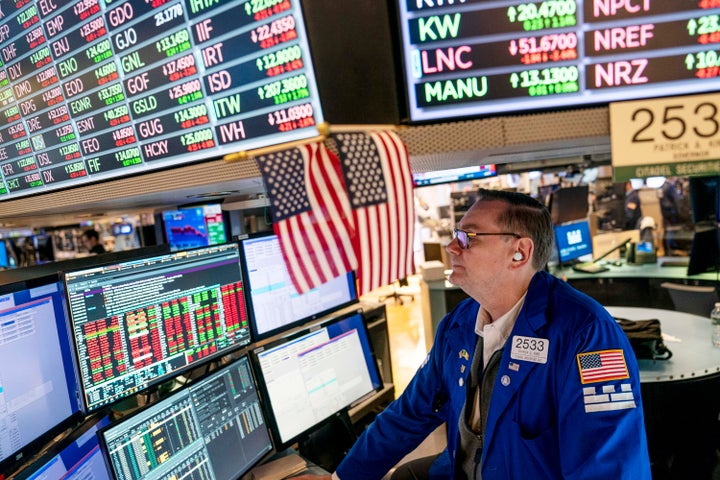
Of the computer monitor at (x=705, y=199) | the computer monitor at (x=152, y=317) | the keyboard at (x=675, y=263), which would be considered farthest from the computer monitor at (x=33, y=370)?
the keyboard at (x=675, y=263)

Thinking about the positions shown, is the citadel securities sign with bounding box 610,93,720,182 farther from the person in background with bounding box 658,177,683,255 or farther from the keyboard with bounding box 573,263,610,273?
the person in background with bounding box 658,177,683,255

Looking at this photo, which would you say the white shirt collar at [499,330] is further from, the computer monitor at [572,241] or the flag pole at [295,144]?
the computer monitor at [572,241]

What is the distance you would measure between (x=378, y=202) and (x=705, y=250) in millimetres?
4765

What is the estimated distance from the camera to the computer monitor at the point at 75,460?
1.03 meters

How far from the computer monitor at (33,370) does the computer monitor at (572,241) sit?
4.93 metres

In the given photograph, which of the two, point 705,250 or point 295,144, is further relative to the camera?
point 705,250

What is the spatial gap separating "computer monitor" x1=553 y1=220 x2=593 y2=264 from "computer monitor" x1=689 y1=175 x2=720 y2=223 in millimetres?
1168

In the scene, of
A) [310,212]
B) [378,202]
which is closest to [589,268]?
[378,202]

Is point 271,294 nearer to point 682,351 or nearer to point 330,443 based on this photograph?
point 330,443

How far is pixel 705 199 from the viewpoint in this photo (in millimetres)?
4398

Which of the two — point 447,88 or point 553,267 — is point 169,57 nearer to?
point 447,88

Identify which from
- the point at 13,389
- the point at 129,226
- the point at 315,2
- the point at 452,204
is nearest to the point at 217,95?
the point at 315,2

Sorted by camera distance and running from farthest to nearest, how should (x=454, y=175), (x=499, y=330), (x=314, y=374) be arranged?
(x=454, y=175)
(x=314, y=374)
(x=499, y=330)

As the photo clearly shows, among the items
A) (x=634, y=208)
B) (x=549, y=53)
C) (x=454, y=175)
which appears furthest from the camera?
(x=634, y=208)
